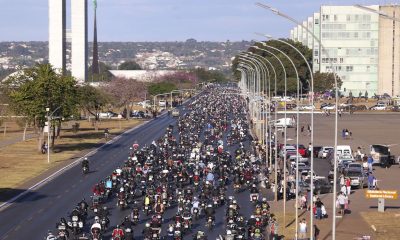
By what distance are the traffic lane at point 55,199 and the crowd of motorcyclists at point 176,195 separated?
4.18ft

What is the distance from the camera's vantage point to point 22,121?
87938mm

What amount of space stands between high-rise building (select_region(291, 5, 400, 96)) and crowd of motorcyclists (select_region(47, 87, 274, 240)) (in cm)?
9649

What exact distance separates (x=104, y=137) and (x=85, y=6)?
62442mm

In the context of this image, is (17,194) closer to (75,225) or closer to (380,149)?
(75,225)

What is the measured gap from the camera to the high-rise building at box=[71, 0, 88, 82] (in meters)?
152

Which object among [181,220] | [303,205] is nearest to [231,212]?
[181,220]

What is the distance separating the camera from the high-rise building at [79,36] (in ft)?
500

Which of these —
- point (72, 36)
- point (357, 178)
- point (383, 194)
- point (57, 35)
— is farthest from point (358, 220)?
Result: point (72, 36)

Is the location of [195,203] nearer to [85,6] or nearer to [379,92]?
[85,6]

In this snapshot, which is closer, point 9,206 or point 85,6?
point 9,206

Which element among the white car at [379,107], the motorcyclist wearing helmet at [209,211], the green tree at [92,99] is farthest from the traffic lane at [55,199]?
the white car at [379,107]

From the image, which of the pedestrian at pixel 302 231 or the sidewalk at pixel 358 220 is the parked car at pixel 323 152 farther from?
the pedestrian at pixel 302 231

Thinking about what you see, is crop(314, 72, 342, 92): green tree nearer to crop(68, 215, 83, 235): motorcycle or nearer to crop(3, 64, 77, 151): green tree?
crop(3, 64, 77, 151): green tree

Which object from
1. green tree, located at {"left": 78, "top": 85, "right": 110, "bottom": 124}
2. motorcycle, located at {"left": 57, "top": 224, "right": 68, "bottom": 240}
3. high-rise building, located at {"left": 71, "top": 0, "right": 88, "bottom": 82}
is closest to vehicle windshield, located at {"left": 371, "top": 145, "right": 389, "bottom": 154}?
motorcycle, located at {"left": 57, "top": 224, "right": 68, "bottom": 240}
